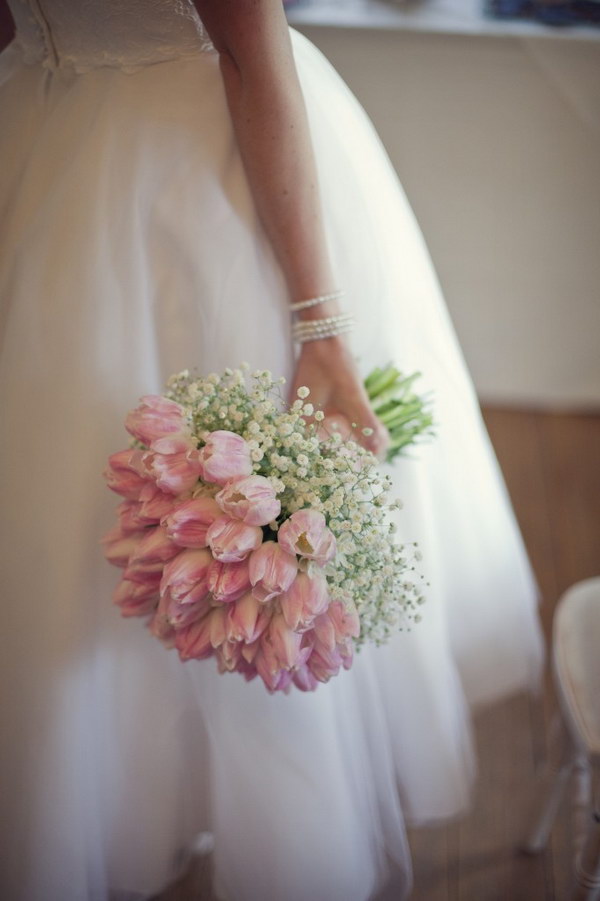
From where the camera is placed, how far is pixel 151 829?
98cm

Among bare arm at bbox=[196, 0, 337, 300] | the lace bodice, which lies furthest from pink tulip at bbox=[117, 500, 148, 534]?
the lace bodice

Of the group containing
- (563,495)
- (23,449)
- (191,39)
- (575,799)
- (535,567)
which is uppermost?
(191,39)

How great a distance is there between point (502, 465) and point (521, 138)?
0.81m

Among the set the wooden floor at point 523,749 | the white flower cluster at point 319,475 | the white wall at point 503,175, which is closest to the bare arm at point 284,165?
the white flower cluster at point 319,475

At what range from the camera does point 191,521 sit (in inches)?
26.0

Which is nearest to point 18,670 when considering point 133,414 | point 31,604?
point 31,604

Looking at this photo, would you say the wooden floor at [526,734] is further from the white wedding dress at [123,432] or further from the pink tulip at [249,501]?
Answer: the pink tulip at [249,501]

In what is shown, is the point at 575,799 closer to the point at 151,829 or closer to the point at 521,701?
the point at 521,701

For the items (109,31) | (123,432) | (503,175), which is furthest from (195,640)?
(503,175)

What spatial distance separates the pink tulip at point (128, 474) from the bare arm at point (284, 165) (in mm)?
278

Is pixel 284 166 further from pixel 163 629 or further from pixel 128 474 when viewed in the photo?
pixel 163 629

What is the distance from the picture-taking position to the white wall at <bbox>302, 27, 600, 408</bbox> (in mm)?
1632

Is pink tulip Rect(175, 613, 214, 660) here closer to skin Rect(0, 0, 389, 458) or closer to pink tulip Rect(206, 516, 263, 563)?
pink tulip Rect(206, 516, 263, 563)

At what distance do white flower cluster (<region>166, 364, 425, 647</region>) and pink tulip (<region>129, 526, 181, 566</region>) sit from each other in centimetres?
9
